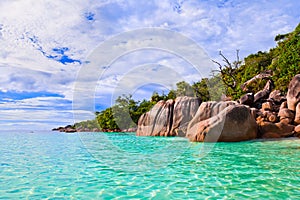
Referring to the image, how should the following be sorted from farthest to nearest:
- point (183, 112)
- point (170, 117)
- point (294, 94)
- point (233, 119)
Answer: point (170, 117) → point (183, 112) → point (294, 94) → point (233, 119)

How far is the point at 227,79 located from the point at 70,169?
94.7 feet

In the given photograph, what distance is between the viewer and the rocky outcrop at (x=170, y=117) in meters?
19.5

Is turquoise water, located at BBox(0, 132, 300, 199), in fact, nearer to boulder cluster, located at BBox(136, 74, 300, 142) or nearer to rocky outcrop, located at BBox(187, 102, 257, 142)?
rocky outcrop, located at BBox(187, 102, 257, 142)

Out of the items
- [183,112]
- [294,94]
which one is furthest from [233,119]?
[183,112]

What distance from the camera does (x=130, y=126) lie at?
3791cm

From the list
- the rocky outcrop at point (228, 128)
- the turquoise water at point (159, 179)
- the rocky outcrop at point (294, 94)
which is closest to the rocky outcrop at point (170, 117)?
the rocky outcrop at point (228, 128)

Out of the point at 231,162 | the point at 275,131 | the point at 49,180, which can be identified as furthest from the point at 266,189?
the point at 275,131

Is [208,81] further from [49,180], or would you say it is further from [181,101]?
[49,180]

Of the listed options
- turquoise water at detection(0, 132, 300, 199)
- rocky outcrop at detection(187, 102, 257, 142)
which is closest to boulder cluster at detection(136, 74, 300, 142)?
rocky outcrop at detection(187, 102, 257, 142)

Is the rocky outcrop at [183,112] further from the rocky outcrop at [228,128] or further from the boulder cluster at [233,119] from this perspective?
the rocky outcrop at [228,128]

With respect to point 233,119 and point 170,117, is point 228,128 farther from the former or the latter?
point 170,117

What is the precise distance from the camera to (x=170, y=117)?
66.5 ft

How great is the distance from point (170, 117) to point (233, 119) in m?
7.96

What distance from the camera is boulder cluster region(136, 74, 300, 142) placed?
12.6 m
